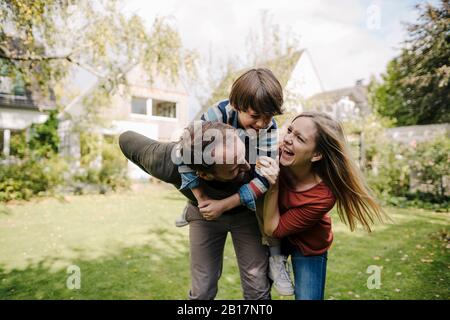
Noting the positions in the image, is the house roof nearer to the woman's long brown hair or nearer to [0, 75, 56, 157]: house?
the woman's long brown hair

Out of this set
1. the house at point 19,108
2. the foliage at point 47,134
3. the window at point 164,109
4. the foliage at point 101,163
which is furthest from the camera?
the window at point 164,109

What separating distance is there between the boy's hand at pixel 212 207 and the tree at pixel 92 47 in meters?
5.18

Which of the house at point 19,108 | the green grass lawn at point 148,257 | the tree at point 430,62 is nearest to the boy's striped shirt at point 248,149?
the green grass lawn at point 148,257

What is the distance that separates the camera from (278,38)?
12.4m

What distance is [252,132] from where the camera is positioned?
98.2 inches

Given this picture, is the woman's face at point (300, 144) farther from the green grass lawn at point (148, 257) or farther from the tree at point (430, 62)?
the tree at point (430, 62)

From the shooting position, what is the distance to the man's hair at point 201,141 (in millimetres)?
2148

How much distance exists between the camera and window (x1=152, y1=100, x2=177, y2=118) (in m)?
22.3

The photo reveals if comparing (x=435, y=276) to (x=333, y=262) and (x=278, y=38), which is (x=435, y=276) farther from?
(x=278, y=38)

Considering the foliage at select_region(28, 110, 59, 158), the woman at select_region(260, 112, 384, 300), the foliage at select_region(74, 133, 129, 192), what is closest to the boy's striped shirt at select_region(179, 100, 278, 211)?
the woman at select_region(260, 112, 384, 300)

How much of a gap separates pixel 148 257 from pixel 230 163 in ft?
13.7
